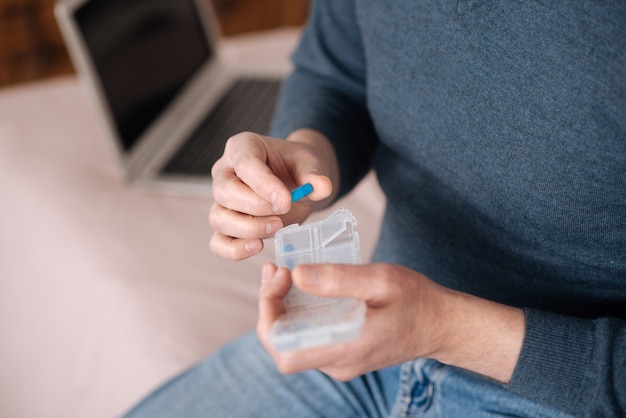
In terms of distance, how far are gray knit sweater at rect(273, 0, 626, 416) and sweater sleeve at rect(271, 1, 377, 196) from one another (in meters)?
0.02

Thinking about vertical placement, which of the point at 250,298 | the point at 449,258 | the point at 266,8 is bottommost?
the point at 266,8

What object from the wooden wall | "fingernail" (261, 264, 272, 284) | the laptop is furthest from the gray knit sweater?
the wooden wall

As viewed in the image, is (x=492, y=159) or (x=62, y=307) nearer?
(x=492, y=159)

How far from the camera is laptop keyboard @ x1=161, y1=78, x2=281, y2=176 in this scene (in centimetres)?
129

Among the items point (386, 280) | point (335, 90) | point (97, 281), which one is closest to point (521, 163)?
point (386, 280)

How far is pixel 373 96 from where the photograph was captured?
73 centimetres

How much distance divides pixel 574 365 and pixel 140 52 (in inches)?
42.2

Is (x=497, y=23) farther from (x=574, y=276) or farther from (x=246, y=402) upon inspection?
(x=246, y=402)

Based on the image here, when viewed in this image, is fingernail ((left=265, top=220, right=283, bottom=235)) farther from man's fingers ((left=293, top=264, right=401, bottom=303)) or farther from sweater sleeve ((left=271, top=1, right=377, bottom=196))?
sweater sleeve ((left=271, top=1, right=377, bottom=196))

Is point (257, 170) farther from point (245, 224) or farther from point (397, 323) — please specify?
point (397, 323)

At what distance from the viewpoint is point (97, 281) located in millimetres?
1041

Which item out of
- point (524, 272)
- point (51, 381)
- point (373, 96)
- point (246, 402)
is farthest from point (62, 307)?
point (524, 272)

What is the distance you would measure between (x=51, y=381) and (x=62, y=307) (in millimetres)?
134

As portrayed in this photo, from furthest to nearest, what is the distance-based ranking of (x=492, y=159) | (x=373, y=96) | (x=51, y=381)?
(x=51, y=381) → (x=373, y=96) → (x=492, y=159)
